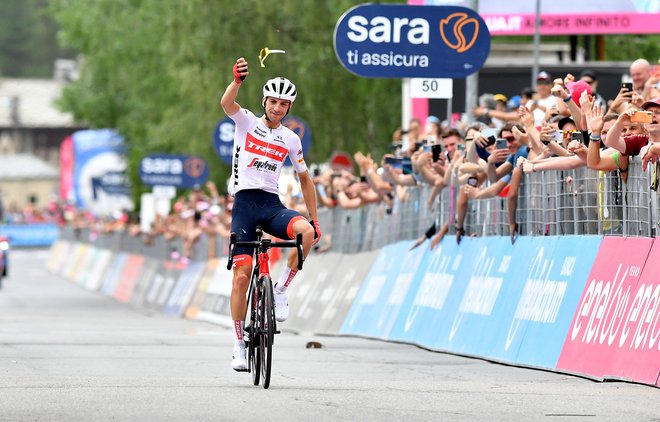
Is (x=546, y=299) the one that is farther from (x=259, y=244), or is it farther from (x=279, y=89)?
(x=279, y=89)

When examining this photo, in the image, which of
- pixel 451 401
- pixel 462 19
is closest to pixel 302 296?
pixel 462 19

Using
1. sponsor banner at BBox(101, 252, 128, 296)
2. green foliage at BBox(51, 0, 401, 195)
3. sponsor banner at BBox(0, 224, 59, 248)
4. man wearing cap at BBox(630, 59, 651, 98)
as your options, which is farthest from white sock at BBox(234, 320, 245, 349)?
sponsor banner at BBox(0, 224, 59, 248)

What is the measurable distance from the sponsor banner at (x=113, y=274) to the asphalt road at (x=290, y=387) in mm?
28908

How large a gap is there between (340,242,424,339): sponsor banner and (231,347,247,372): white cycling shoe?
7.02 metres

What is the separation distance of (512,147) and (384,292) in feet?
15.1

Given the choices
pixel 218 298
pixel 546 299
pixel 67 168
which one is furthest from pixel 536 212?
pixel 67 168

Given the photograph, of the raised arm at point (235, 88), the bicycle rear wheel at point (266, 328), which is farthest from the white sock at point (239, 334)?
the raised arm at point (235, 88)

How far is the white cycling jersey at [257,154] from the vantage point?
1343 cm

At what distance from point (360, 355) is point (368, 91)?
22493mm

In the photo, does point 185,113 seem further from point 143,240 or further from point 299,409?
point 299,409

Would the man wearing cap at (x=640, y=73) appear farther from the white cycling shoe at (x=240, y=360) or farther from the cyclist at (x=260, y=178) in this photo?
the white cycling shoe at (x=240, y=360)

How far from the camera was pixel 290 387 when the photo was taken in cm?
1285

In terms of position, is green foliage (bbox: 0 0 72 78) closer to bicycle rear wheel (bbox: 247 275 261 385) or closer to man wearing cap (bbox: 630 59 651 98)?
man wearing cap (bbox: 630 59 651 98)

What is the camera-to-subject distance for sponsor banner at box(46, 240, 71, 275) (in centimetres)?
7000
